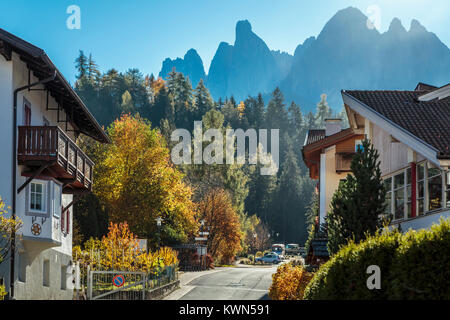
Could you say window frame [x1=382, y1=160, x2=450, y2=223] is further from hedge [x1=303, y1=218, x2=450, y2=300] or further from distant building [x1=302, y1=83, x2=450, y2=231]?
hedge [x1=303, y1=218, x2=450, y2=300]

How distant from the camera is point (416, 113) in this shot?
19.6 m

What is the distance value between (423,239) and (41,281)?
21.7 m

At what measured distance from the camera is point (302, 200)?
132000 millimetres

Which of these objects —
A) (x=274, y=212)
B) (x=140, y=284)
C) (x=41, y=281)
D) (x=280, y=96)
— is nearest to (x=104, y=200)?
(x=140, y=284)

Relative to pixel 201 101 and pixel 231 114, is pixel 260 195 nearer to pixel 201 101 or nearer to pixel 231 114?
pixel 201 101

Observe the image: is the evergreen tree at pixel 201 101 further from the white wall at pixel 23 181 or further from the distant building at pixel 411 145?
the distant building at pixel 411 145

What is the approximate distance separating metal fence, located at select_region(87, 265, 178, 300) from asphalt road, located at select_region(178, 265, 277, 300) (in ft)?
5.48

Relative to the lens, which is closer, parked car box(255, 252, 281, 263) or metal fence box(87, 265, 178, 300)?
metal fence box(87, 265, 178, 300)

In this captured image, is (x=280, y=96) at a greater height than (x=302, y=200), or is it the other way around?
(x=280, y=96)

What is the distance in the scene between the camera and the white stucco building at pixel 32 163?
23.0m

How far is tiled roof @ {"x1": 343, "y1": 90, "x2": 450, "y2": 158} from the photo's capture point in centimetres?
1730

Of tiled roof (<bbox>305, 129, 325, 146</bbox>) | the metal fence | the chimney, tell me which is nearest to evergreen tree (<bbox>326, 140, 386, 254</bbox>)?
the metal fence

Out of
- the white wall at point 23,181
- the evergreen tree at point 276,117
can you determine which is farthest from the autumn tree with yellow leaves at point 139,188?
the evergreen tree at point 276,117

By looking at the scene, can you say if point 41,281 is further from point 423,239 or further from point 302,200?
point 302,200
